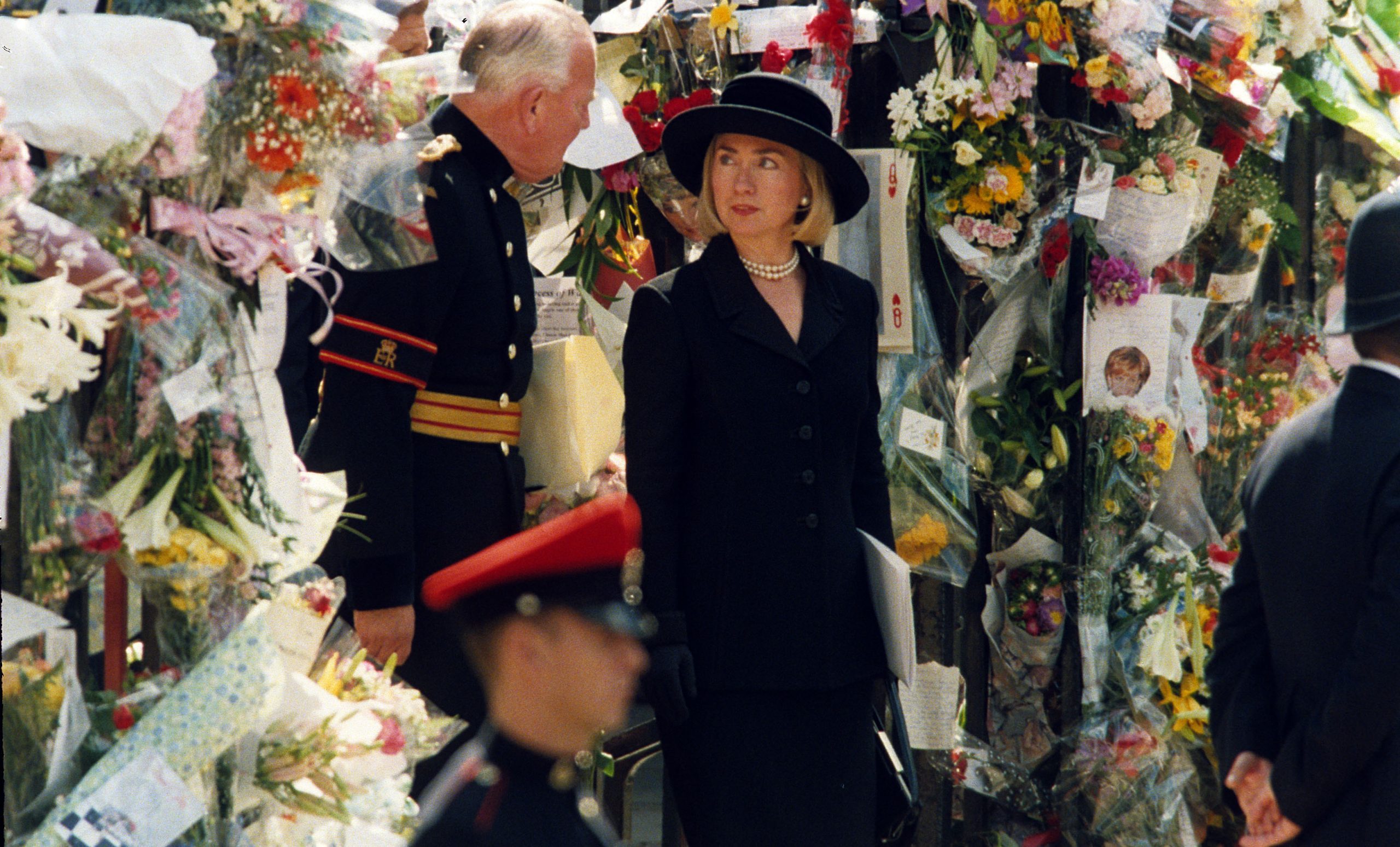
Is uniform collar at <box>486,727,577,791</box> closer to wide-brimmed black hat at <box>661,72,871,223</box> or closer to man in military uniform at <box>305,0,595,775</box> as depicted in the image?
man in military uniform at <box>305,0,595,775</box>

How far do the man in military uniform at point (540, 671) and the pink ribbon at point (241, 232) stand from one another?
0.66 metres

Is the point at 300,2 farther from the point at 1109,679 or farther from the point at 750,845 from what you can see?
the point at 1109,679

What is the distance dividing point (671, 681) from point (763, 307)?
77cm

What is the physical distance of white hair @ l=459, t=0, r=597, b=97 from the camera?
318 cm

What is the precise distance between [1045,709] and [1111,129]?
5.13ft

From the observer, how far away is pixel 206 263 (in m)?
2.35

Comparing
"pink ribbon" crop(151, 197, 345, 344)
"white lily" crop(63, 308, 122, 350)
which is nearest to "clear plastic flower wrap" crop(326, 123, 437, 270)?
"pink ribbon" crop(151, 197, 345, 344)

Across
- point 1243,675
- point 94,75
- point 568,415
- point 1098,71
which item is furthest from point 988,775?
point 94,75

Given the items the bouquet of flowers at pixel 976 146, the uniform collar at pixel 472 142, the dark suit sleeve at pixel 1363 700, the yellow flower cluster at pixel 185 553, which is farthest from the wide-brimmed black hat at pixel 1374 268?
the yellow flower cluster at pixel 185 553

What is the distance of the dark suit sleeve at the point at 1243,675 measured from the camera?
269cm

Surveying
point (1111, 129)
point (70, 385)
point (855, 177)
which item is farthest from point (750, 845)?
point (1111, 129)

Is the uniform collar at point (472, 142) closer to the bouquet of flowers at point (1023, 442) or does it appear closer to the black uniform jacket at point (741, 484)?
the black uniform jacket at point (741, 484)

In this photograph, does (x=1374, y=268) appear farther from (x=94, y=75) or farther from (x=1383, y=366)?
(x=94, y=75)

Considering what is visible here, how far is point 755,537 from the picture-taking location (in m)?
3.10
